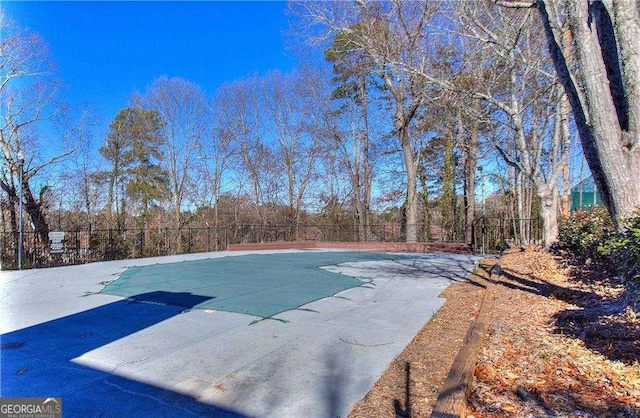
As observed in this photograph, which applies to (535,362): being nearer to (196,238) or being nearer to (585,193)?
(196,238)

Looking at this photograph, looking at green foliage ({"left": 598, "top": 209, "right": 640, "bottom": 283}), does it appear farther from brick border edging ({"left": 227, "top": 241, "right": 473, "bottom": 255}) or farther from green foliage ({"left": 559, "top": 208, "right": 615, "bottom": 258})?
brick border edging ({"left": 227, "top": 241, "right": 473, "bottom": 255})

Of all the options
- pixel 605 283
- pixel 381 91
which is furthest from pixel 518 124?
pixel 381 91

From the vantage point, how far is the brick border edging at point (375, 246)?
16.2 metres

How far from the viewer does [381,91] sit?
897 inches

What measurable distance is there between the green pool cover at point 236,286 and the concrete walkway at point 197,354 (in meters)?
0.40

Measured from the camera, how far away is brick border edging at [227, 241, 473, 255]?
1619 centimetres

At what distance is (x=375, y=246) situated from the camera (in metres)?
18.1

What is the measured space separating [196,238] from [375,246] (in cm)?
904

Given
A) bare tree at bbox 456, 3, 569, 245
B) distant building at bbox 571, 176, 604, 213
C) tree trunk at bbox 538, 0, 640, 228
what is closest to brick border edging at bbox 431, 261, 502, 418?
tree trunk at bbox 538, 0, 640, 228

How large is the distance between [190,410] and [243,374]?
0.66 meters

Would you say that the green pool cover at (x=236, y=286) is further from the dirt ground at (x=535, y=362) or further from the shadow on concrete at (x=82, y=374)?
the dirt ground at (x=535, y=362)

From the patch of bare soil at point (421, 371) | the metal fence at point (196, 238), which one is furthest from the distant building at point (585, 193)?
the patch of bare soil at point (421, 371)

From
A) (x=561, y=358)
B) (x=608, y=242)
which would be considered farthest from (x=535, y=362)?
(x=608, y=242)

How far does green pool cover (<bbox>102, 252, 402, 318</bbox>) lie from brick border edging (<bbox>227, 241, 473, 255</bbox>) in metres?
6.93
